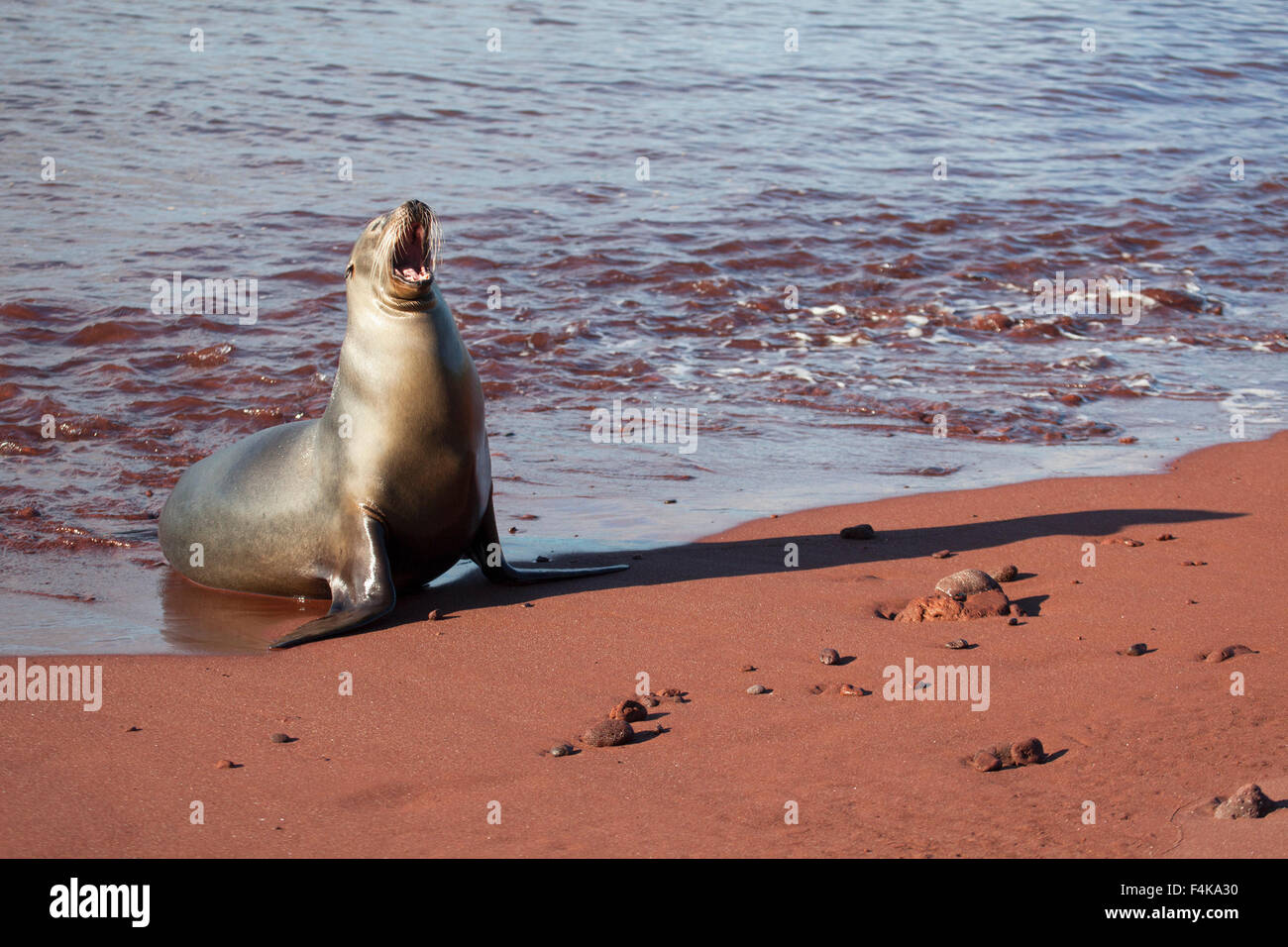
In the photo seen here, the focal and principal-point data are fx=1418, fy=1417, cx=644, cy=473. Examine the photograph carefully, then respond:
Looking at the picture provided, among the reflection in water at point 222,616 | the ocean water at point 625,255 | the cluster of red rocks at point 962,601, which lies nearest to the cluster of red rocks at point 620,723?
the cluster of red rocks at point 962,601

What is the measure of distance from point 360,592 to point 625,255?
7775mm

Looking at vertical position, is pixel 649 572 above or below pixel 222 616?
above

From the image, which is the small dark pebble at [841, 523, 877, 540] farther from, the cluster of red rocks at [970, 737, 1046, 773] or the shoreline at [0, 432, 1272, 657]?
the cluster of red rocks at [970, 737, 1046, 773]

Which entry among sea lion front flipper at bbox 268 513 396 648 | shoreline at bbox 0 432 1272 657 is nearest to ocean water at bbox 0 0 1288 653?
shoreline at bbox 0 432 1272 657

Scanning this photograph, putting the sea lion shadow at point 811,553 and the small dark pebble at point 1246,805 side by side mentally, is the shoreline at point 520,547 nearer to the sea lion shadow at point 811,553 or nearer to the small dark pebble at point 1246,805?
the sea lion shadow at point 811,553

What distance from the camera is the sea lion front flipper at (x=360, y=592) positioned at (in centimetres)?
545

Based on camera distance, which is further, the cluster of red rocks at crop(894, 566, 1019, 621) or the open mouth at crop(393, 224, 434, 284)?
the open mouth at crop(393, 224, 434, 284)

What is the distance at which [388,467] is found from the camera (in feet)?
18.9

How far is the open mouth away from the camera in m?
5.72

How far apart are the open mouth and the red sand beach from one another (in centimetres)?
136

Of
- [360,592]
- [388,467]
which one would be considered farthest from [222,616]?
[388,467]

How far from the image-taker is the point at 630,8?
2575 centimetres

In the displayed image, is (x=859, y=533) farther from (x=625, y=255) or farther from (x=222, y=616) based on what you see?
(x=625, y=255)
